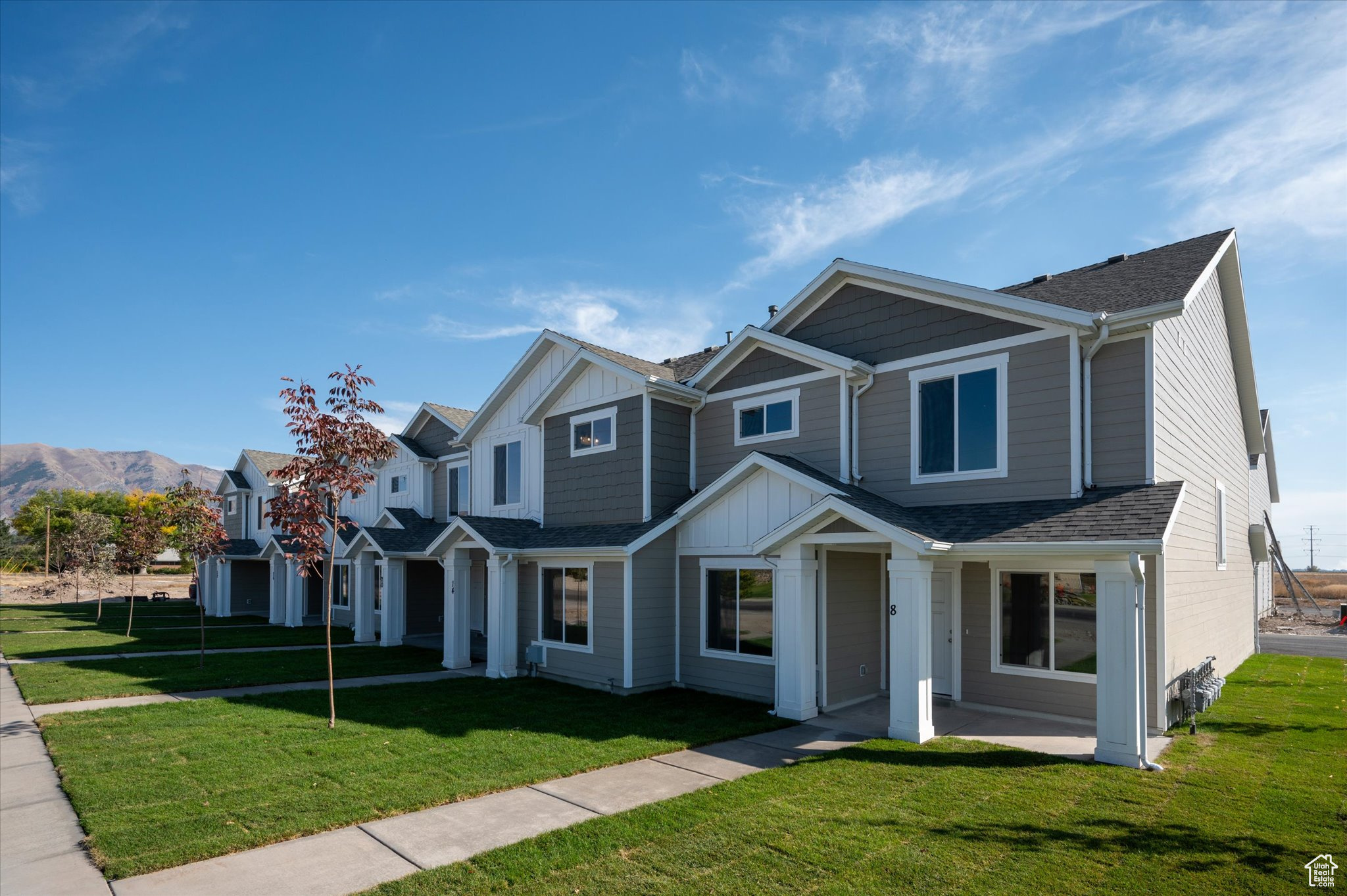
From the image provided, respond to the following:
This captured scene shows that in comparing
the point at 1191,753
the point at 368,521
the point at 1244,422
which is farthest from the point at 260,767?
the point at 1244,422

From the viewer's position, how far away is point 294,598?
2712 centimetres

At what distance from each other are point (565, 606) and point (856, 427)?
7.09m

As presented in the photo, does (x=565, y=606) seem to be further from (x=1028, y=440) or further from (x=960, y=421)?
(x=1028, y=440)

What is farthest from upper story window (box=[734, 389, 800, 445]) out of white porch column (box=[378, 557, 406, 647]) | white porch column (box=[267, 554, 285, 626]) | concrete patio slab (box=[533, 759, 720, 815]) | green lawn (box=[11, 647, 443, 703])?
white porch column (box=[267, 554, 285, 626])

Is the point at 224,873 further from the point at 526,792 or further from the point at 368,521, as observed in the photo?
the point at 368,521

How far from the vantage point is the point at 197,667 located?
16547 mm

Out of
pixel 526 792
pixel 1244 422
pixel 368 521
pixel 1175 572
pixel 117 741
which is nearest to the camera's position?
pixel 526 792

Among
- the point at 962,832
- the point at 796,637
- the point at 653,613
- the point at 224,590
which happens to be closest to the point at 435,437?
the point at 653,613

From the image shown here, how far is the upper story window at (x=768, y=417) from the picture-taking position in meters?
13.9

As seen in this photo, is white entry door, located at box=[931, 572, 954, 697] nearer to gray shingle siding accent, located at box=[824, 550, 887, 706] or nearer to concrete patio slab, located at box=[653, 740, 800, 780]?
gray shingle siding accent, located at box=[824, 550, 887, 706]

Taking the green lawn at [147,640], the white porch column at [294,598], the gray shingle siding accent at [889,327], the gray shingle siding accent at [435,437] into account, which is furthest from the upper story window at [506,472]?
the white porch column at [294,598]

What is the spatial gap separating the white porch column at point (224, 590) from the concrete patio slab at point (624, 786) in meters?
29.5

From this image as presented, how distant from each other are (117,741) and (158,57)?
474 inches

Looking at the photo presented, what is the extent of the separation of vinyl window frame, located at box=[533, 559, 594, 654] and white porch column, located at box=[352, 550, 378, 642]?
29.4 feet
